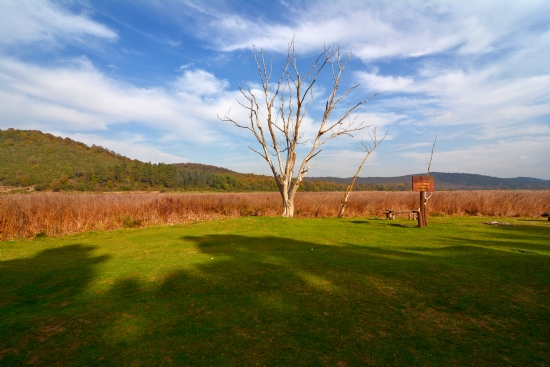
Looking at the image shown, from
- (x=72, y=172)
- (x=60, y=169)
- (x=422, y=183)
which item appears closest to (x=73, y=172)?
(x=72, y=172)

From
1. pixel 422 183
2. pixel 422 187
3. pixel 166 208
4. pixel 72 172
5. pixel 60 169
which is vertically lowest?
pixel 166 208

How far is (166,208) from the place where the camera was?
60.8ft

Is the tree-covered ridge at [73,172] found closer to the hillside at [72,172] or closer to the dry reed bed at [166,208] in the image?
the hillside at [72,172]

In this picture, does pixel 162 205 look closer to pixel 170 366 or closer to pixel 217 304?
pixel 217 304

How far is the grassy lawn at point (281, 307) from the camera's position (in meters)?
3.14

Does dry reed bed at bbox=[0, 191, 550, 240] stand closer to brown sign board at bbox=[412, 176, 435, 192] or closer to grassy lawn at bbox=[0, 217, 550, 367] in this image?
grassy lawn at bbox=[0, 217, 550, 367]

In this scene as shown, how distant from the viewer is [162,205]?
1880 cm

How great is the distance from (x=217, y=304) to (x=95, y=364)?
1.65 meters

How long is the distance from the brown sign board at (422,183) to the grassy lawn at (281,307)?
458 centimetres

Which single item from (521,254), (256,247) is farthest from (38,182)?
(521,254)

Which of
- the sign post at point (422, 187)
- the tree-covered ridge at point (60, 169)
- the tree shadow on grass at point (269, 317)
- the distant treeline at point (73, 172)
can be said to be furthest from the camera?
the distant treeline at point (73, 172)

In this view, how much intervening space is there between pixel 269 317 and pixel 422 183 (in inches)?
420

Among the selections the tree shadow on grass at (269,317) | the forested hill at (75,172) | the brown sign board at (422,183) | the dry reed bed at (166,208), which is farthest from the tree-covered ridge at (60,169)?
the brown sign board at (422,183)

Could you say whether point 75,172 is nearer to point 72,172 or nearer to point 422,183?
point 72,172
